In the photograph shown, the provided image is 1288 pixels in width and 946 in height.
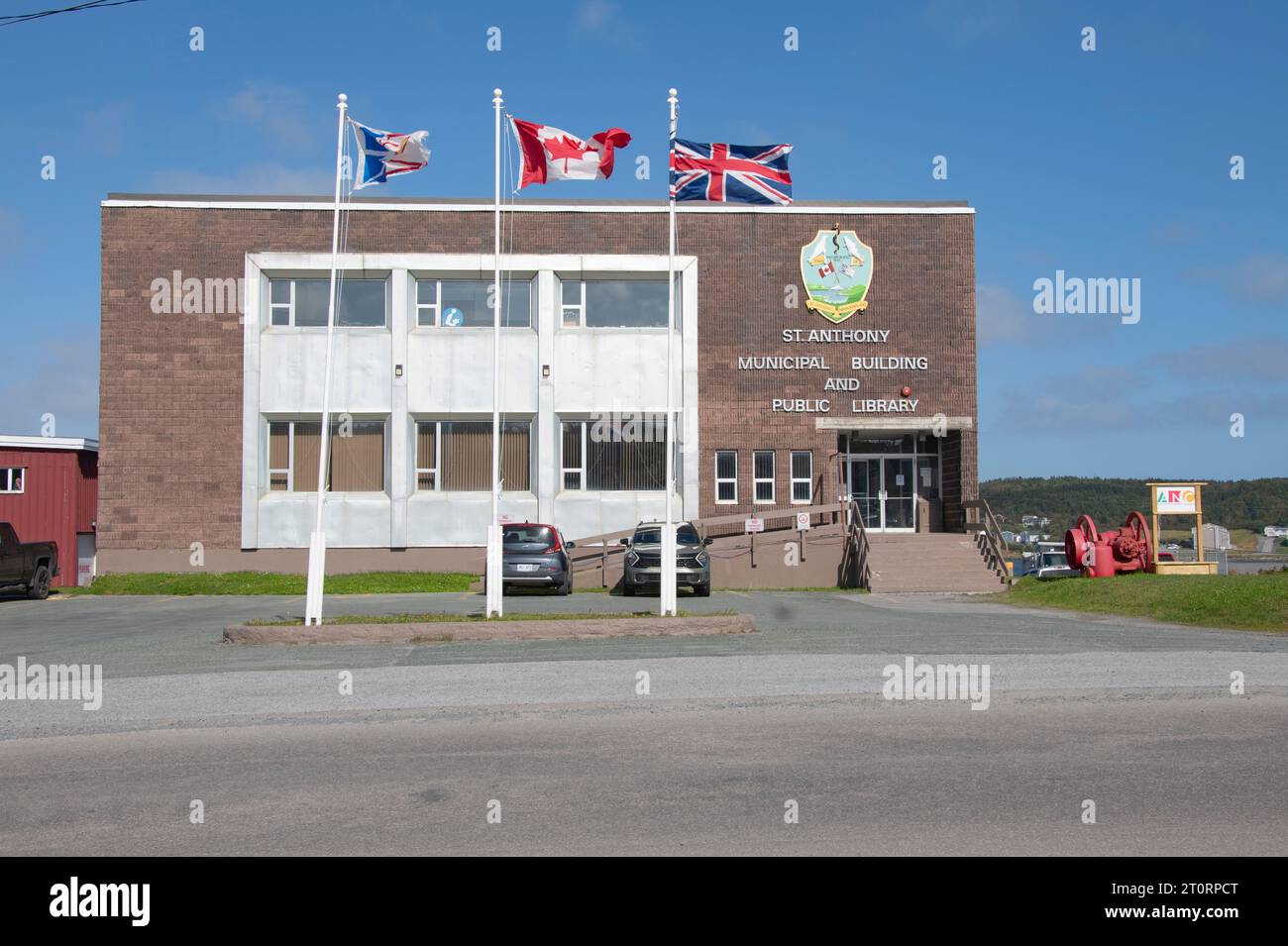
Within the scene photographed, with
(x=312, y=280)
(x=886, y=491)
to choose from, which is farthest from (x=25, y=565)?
(x=886, y=491)

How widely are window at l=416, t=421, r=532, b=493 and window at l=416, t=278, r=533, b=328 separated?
3050mm

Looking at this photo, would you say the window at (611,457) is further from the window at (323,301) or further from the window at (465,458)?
the window at (323,301)

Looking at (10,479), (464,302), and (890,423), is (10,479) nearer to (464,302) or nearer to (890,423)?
(464,302)

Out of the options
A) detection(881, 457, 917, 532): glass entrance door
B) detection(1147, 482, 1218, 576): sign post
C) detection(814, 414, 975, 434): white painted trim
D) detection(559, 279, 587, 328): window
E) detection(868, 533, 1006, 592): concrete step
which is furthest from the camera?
detection(881, 457, 917, 532): glass entrance door

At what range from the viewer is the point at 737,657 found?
13.3 metres

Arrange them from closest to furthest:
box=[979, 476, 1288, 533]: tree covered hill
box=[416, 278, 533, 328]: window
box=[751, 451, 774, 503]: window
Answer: box=[751, 451, 774, 503]: window < box=[416, 278, 533, 328]: window < box=[979, 476, 1288, 533]: tree covered hill

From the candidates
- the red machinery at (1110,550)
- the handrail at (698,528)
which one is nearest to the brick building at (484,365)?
the handrail at (698,528)

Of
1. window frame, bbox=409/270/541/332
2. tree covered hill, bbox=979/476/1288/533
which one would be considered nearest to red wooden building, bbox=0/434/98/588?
window frame, bbox=409/270/541/332

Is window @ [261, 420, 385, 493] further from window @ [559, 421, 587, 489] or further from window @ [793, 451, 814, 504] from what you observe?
window @ [793, 451, 814, 504]

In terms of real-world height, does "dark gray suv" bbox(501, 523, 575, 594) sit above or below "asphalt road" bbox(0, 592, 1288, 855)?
above

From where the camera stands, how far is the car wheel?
27277 millimetres

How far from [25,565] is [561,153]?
1786cm

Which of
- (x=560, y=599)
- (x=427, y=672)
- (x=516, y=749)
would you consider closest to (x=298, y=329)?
(x=560, y=599)
